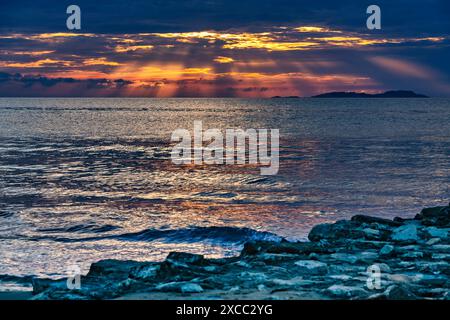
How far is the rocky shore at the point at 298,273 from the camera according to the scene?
920 cm

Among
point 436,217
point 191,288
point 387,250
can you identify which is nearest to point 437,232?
point 387,250

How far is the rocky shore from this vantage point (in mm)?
9195

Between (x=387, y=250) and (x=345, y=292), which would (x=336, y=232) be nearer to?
(x=387, y=250)

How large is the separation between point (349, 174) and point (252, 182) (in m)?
5.72

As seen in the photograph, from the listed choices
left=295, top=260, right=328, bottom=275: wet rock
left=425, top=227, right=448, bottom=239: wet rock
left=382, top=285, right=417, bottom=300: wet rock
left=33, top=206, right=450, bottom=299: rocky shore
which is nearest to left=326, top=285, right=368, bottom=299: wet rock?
left=33, top=206, right=450, bottom=299: rocky shore

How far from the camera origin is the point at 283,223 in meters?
18.5

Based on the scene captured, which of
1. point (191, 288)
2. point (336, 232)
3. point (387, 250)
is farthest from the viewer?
point (336, 232)

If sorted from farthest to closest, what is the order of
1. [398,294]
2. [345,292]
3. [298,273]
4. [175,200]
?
[175,200] < [298,273] < [345,292] < [398,294]

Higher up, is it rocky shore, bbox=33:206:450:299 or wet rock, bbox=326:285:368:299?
wet rock, bbox=326:285:368:299

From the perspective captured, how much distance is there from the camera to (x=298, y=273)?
1047 cm

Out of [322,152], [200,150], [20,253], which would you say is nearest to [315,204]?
[20,253]

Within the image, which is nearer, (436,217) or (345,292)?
(345,292)

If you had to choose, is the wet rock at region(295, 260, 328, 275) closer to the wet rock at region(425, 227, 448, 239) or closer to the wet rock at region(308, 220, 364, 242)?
the wet rock at region(308, 220, 364, 242)
